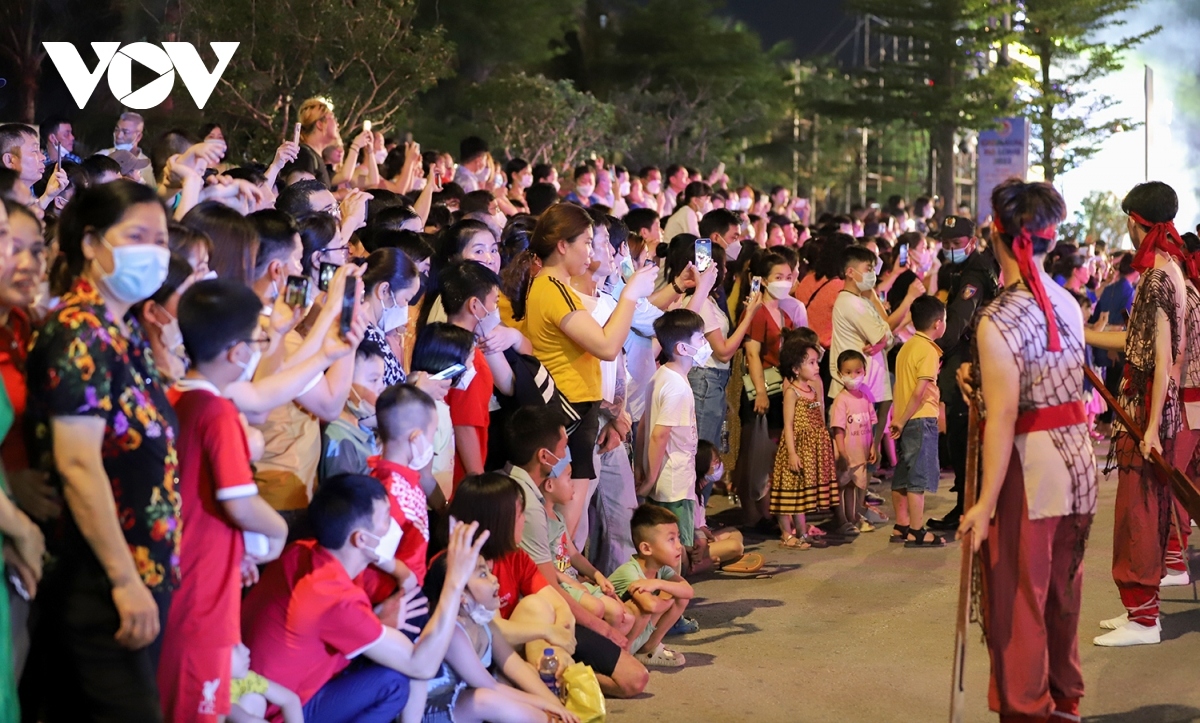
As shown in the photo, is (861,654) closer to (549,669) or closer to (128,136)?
(549,669)

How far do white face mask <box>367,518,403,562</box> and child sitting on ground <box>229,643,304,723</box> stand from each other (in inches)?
18.6

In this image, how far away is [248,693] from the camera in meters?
4.16

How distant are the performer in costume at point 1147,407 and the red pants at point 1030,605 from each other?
1.88 m

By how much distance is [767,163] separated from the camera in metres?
39.0

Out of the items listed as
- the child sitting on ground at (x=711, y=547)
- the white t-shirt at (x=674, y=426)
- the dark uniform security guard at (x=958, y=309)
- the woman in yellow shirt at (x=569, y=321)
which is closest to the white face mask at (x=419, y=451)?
the woman in yellow shirt at (x=569, y=321)

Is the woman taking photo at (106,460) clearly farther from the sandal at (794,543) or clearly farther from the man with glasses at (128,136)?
Result: the sandal at (794,543)

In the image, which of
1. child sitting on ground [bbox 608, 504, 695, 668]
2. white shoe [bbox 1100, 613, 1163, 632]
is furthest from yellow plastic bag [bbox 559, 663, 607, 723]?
white shoe [bbox 1100, 613, 1163, 632]

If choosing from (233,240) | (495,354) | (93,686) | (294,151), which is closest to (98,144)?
(294,151)

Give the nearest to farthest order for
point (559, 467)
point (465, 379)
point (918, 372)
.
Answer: point (465, 379) < point (559, 467) < point (918, 372)

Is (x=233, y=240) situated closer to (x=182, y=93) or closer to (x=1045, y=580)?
(x=1045, y=580)

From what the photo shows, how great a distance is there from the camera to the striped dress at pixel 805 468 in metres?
8.66

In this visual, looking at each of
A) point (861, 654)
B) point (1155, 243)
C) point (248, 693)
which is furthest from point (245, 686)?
point (1155, 243)

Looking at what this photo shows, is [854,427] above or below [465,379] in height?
below

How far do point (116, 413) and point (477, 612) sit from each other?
185 cm
